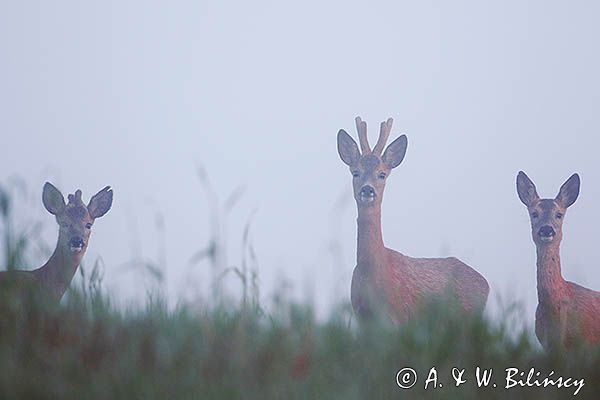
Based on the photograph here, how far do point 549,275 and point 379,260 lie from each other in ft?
4.85

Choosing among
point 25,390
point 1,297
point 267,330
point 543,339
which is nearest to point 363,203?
point 543,339

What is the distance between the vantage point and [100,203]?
9.90 metres

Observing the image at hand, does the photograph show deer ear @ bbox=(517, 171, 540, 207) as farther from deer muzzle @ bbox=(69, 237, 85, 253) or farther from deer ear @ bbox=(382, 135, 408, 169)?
deer muzzle @ bbox=(69, 237, 85, 253)

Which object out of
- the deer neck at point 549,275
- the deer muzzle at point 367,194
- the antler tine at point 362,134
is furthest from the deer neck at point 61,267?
the deer neck at point 549,275

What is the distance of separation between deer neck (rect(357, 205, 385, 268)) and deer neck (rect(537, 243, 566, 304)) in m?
1.38

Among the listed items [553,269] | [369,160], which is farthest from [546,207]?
[369,160]

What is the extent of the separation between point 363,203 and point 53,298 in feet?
14.0

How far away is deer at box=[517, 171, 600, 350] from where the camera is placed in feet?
27.8

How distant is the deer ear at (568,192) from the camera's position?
365 inches

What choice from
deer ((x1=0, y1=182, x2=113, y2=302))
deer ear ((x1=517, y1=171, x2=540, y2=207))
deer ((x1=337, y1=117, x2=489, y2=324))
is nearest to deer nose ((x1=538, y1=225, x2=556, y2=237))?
deer ear ((x1=517, y1=171, x2=540, y2=207))

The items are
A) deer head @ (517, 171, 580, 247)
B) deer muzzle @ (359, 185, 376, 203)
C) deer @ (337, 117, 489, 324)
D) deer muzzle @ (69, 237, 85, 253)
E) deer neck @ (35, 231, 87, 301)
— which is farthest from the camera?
deer muzzle @ (69, 237, 85, 253)

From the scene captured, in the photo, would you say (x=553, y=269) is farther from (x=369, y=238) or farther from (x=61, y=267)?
(x=61, y=267)

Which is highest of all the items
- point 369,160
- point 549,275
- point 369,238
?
point 369,160

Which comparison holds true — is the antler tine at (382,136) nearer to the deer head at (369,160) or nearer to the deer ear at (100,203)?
the deer head at (369,160)
